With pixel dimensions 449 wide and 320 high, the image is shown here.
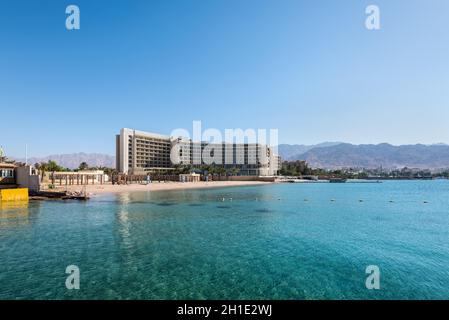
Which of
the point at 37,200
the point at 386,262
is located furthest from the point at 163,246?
the point at 37,200

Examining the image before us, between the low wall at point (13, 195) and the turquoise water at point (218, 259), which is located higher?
the low wall at point (13, 195)

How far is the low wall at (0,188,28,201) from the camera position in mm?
47344

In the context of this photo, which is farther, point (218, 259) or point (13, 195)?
point (13, 195)

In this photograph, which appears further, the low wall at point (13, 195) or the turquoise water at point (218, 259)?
the low wall at point (13, 195)

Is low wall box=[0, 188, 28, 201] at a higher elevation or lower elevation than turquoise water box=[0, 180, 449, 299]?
higher

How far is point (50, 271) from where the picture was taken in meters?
14.8

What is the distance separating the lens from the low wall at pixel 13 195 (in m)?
47.3

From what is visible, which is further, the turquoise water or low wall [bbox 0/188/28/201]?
low wall [bbox 0/188/28/201]

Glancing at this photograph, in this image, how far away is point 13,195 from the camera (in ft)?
160

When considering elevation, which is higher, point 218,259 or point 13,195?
point 13,195
